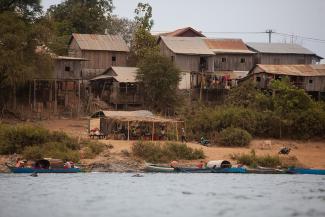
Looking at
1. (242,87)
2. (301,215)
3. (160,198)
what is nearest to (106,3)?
(242,87)

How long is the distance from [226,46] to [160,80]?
41.8ft

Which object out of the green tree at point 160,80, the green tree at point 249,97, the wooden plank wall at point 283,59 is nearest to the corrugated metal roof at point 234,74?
the wooden plank wall at point 283,59

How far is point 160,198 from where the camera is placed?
32.6 metres

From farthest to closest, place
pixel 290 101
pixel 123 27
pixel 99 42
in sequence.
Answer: pixel 123 27
pixel 99 42
pixel 290 101

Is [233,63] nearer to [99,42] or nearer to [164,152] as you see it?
[99,42]

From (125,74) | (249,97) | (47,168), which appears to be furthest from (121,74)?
(47,168)

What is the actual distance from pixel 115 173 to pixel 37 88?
17.4 meters

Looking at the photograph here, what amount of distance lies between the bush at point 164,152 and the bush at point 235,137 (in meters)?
3.43

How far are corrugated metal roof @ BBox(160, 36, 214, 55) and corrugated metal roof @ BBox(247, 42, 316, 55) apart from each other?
20.2ft

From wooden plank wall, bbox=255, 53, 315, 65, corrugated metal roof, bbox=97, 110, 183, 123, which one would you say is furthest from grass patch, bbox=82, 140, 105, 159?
wooden plank wall, bbox=255, 53, 315, 65

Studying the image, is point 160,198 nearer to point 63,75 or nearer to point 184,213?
point 184,213

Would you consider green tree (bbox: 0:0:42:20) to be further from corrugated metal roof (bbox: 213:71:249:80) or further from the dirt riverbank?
corrugated metal roof (bbox: 213:71:249:80)

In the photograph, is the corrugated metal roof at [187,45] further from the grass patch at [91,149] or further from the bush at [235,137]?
the grass patch at [91,149]

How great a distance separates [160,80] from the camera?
Answer: 57.7m
